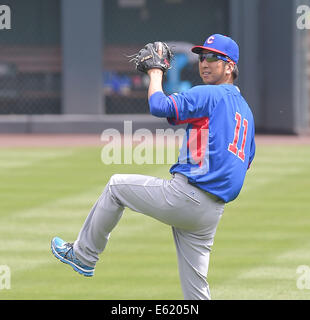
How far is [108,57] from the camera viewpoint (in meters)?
20.8

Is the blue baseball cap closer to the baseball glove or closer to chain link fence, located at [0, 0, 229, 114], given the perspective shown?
the baseball glove

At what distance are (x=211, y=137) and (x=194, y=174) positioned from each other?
0.83ft

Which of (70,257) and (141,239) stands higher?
(70,257)

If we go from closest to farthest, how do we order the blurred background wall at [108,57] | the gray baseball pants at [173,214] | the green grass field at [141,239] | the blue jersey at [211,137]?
the blue jersey at [211,137], the gray baseball pants at [173,214], the green grass field at [141,239], the blurred background wall at [108,57]

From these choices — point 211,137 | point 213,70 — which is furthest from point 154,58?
point 211,137

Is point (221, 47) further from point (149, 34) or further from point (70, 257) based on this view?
point (149, 34)

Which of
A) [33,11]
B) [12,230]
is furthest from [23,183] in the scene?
[33,11]

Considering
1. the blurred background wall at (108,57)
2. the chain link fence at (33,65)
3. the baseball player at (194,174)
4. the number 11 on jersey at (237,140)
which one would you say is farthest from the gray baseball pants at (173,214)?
the chain link fence at (33,65)

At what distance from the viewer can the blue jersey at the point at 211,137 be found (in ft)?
18.9

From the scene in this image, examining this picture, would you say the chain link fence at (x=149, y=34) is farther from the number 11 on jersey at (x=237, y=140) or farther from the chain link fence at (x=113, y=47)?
the number 11 on jersey at (x=237, y=140)

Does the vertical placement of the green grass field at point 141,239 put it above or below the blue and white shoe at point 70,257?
below

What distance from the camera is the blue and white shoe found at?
6141mm

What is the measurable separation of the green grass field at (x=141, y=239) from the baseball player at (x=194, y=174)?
1.16 m

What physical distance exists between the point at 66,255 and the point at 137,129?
14.3m
